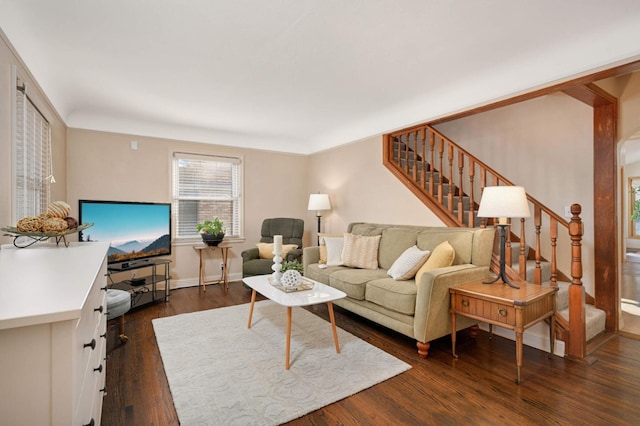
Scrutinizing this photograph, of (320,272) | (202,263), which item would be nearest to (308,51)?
(320,272)

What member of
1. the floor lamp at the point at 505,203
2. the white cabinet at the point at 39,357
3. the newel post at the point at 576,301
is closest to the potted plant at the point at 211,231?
the floor lamp at the point at 505,203

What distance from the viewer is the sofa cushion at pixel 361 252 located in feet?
12.3

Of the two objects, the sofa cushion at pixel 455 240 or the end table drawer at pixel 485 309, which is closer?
the end table drawer at pixel 485 309

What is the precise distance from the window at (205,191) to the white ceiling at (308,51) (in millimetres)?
1120

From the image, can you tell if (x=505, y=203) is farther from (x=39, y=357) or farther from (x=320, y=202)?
(x=320, y=202)

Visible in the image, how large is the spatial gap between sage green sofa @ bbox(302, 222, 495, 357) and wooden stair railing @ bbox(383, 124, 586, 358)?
298mm

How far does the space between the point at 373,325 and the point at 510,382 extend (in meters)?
1.33

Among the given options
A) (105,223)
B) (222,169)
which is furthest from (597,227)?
(105,223)

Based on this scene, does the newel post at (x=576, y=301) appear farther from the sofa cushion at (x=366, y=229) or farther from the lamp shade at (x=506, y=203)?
the sofa cushion at (x=366, y=229)

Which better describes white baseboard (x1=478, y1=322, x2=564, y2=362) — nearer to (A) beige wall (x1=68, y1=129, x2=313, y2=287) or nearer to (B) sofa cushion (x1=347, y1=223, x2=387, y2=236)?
(B) sofa cushion (x1=347, y1=223, x2=387, y2=236)

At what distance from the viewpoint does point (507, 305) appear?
2.28 m

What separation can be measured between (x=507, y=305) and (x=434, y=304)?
1.68 ft

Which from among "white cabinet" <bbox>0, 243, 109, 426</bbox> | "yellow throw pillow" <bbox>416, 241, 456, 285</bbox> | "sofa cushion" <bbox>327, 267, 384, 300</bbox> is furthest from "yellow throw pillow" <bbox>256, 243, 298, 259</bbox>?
"white cabinet" <bbox>0, 243, 109, 426</bbox>

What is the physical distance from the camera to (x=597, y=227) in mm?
3189
